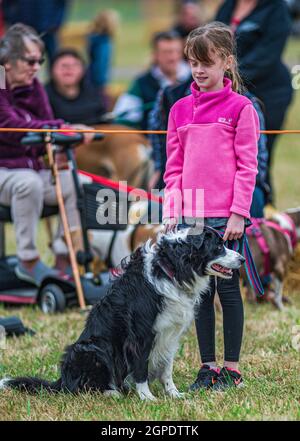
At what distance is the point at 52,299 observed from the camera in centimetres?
611

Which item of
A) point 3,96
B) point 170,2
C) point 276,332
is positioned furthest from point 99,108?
point 170,2

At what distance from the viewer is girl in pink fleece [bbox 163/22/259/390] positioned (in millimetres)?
3918

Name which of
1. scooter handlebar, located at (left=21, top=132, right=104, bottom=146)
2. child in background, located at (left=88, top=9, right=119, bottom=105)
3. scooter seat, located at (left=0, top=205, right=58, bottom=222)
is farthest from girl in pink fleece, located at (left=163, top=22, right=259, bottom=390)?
child in background, located at (left=88, top=9, right=119, bottom=105)

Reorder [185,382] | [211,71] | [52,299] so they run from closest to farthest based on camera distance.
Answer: [211,71]
[185,382]
[52,299]

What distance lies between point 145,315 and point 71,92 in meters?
5.57

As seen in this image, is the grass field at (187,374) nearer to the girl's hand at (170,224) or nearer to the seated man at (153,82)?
the girl's hand at (170,224)

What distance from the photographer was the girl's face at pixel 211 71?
12.9 ft

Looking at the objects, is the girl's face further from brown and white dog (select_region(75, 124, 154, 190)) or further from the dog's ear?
brown and white dog (select_region(75, 124, 154, 190))

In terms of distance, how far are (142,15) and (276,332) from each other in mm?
38542

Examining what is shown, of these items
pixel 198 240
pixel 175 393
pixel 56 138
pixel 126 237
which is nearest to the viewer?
pixel 198 240

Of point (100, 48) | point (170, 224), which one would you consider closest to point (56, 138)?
point (170, 224)

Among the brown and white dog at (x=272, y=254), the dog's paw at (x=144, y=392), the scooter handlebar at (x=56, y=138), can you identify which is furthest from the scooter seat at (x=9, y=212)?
the dog's paw at (x=144, y=392)

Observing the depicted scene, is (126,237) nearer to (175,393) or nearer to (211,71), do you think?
(175,393)

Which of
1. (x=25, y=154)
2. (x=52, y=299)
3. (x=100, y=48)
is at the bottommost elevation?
(x=52, y=299)
